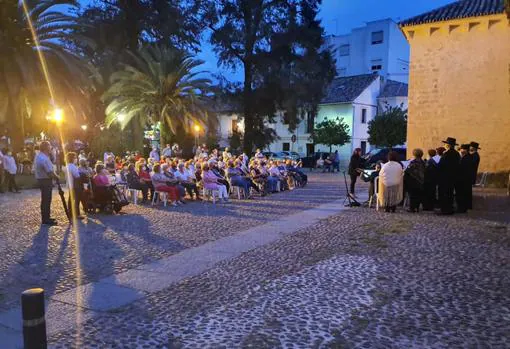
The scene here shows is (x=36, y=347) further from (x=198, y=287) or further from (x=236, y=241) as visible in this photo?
(x=236, y=241)

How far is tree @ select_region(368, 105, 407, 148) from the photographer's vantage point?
32.4 m

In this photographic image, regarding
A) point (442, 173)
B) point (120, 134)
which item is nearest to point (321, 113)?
point (120, 134)

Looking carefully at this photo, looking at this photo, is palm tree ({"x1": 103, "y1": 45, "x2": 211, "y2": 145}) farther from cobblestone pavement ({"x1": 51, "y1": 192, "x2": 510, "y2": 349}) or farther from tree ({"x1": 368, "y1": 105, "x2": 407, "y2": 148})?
cobblestone pavement ({"x1": 51, "y1": 192, "x2": 510, "y2": 349})

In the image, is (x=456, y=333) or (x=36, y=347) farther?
(x=456, y=333)

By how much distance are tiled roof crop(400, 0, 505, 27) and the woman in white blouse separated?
9649mm

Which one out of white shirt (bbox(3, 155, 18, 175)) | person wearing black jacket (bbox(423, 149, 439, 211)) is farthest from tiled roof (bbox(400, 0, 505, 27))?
white shirt (bbox(3, 155, 18, 175))

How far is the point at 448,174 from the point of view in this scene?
1082 centimetres

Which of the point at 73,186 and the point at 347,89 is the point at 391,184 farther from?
the point at 347,89

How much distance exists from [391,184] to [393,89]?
120ft

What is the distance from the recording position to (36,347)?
270 cm

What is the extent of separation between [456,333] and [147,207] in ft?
31.2

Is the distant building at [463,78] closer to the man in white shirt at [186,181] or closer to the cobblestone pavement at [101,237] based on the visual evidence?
the cobblestone pavement at [101,237]

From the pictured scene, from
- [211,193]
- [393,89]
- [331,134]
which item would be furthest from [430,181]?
[393,89]

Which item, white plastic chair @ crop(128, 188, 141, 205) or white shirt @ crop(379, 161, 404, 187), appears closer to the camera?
white shirt @ crop(379, 161, 404, 187)
